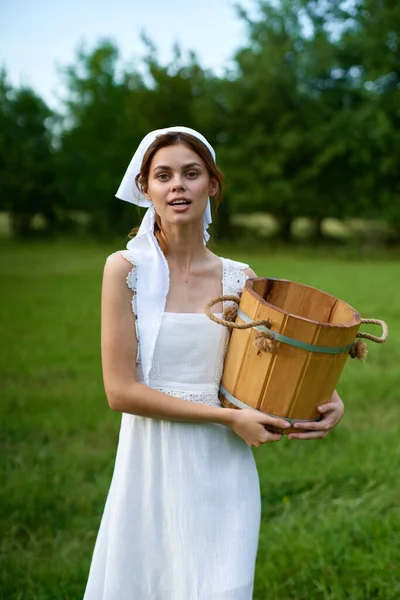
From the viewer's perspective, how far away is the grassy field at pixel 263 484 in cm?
342

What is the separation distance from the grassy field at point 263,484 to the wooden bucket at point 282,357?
153 centimetres

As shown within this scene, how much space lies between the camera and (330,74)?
85.9 feet

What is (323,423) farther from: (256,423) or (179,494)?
(179,494)

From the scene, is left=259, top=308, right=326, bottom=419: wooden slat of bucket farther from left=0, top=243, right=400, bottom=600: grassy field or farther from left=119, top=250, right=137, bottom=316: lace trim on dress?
left=0, top=243, right=400, bottom=600: grassy field

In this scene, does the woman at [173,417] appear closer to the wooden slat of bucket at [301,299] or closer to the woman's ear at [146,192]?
the woman's ear at [146,192]

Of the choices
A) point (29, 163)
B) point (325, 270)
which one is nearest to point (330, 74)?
point (325, 270)

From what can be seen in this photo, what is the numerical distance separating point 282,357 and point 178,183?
54 cm

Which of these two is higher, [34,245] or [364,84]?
[364,84]

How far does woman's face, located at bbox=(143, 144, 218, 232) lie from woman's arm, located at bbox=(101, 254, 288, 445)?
0.22 m

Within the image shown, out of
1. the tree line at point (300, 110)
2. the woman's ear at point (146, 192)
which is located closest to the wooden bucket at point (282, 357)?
the woman's ear at point (146, 192)

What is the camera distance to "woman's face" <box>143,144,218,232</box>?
2084mm

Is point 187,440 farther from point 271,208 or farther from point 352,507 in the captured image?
point 271,208

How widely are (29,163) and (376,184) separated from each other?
15950 mm

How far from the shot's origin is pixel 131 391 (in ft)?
6.68
